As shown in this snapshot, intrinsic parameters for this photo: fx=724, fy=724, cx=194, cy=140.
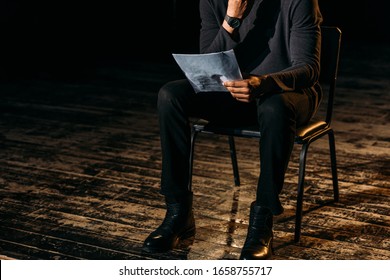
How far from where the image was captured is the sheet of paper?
2.47 m

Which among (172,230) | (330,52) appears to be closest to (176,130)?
(172,230)

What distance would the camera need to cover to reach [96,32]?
812 cm

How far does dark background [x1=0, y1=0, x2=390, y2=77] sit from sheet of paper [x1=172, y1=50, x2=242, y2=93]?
13.7 ft

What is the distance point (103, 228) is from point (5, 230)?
0.39 metres

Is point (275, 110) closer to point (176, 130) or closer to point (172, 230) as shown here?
point (176, 130)

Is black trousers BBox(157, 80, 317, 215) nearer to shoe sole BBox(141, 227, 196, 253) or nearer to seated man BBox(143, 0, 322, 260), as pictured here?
seated man BBox(143, 0, 322, 260)

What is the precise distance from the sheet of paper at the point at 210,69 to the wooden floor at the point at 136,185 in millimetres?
600

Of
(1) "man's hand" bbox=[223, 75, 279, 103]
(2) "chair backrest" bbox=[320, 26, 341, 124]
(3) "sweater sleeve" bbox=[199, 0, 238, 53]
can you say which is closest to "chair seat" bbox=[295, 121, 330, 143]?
(2) "chair backrest" bbox=[320, 26, 341, 124]

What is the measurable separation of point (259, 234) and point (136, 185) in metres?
1.03

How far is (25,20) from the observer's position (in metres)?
7.01

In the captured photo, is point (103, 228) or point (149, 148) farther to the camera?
point (149, 148)

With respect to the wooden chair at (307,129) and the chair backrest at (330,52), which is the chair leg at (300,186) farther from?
the chair backrest at (330,52)
